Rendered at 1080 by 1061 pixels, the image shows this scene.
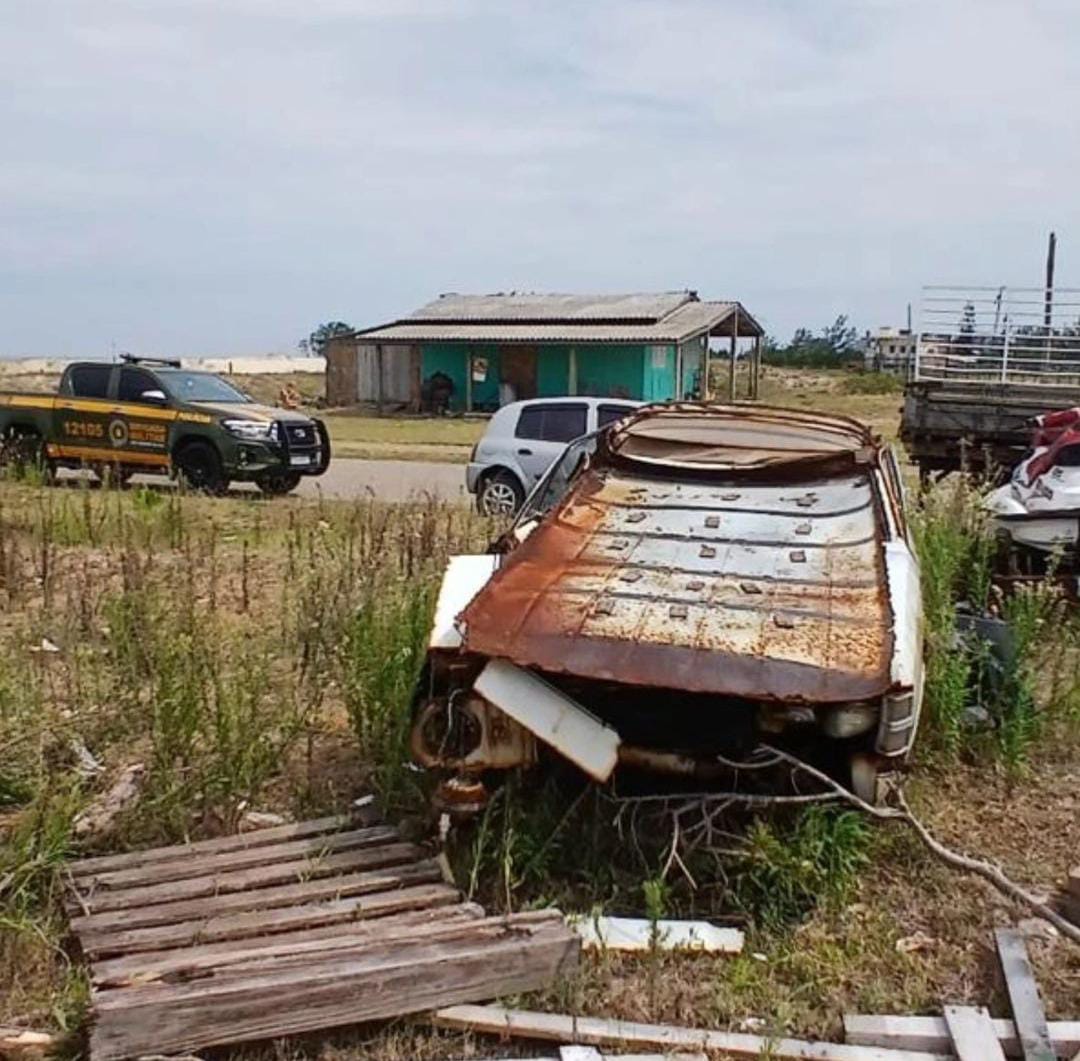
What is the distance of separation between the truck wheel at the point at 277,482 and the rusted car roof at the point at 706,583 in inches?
376

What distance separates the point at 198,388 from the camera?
15.6 meters

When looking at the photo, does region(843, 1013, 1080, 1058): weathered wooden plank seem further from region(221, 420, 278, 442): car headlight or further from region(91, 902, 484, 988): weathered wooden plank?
region(221, 420, 278, 442): car headlight

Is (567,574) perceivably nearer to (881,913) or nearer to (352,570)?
(881,913)

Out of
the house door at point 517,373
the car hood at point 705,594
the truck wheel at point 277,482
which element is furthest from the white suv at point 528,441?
the house door at point 517,373

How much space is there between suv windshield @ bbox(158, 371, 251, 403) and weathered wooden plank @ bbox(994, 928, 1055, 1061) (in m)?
13.2

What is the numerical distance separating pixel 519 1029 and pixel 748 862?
1.11 meters

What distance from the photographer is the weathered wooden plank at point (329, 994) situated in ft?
10.1

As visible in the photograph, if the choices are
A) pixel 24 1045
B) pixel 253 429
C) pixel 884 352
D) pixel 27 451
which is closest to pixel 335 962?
pixel 24 1045

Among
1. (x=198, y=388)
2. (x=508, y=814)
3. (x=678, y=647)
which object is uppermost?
(x=198, y=388)

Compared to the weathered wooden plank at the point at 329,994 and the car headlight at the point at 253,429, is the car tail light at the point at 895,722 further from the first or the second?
the car headlight at the point at 253,429

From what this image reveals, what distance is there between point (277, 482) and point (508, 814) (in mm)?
11854

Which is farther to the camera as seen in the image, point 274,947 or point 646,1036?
point 274,947

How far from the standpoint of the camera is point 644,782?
458 cm

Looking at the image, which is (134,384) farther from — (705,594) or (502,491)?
(705,594)
